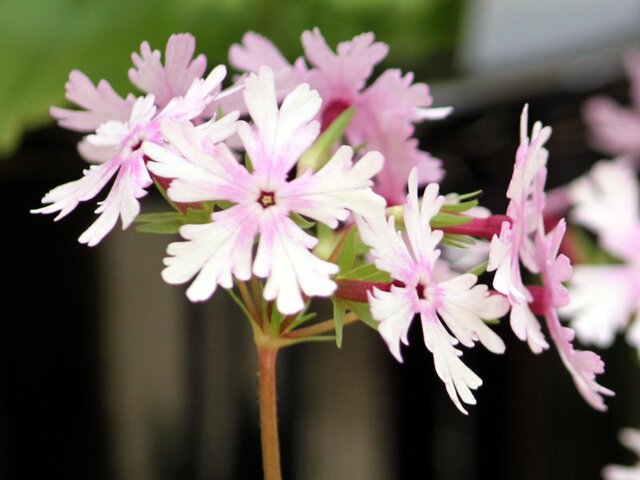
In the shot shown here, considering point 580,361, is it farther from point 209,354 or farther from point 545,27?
point 545,27

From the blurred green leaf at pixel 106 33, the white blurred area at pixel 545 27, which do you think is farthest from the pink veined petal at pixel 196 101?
the white blurred area at pixel 545 27

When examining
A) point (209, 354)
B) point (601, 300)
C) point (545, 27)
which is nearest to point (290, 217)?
point (601, 300)

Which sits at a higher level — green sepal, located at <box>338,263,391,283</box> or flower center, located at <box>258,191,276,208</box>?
flower center, located at <box>258,191,276,208</box>

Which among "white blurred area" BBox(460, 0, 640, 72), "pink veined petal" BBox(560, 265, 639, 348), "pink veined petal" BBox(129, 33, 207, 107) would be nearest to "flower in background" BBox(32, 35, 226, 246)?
"pink veined petal" BBox(129, 33, 207, 107)

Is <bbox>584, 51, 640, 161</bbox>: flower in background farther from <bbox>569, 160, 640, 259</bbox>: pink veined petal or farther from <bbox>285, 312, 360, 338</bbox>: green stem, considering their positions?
<bbox>285, 312, 360, 338</bbox>: green stem

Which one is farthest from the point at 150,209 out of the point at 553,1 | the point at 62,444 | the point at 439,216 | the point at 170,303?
the point at 553,1

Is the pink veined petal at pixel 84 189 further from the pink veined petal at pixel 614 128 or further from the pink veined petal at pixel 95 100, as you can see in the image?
the pink veined petal at pixel 614 128

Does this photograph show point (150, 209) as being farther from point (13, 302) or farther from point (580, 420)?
point (580, 420)
